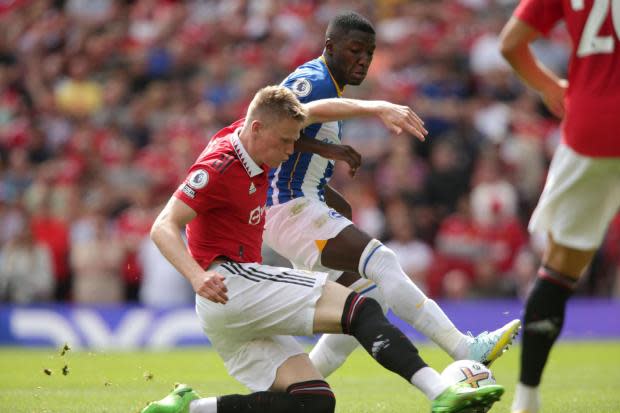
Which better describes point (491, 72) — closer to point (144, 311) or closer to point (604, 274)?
point (604, 274)

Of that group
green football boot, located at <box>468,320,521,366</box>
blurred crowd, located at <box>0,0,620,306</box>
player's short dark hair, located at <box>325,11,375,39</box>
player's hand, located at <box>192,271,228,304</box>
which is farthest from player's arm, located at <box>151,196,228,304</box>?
blurred crowd, located at <box>0,0,620,306</box>

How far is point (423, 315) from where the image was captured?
23.5ft

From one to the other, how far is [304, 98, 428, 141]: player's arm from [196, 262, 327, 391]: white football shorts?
110 cm

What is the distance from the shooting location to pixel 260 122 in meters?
6.41

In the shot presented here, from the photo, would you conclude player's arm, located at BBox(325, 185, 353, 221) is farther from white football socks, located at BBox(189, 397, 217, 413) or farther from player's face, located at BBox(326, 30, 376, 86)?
white football socks, located at BBox(189, 397, 217, 413)

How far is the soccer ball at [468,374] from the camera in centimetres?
616

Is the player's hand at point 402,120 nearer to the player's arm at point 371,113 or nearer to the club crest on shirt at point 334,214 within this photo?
the player's arm at point 371,113

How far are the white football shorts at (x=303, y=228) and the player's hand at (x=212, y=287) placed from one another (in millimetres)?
1769

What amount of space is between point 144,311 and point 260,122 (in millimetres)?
10255

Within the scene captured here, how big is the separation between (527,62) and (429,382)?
6.34ft

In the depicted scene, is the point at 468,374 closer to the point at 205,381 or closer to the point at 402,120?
the point at 402,120

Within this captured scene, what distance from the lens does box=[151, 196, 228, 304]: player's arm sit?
19.0 ft

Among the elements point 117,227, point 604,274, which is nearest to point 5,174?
point 117,227

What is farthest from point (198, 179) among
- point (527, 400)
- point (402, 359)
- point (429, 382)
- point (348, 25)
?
point (527, 400)
